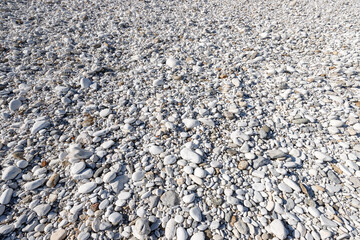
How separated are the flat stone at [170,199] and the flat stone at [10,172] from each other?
6.95ft

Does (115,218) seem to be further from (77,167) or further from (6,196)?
(6,196)

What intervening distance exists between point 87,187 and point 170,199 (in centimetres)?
113

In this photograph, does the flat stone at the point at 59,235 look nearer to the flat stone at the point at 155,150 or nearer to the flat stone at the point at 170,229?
the flat stone at the point at 170,229

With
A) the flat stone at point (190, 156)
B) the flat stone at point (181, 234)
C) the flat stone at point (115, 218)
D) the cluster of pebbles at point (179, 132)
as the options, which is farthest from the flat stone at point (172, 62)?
the flat stone at point (181, 234)

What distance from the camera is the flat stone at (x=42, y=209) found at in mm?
2711

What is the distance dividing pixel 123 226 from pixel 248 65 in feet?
15.6

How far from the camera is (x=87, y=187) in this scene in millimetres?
2977

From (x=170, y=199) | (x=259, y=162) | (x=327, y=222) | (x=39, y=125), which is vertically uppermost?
(x=39, y=125)

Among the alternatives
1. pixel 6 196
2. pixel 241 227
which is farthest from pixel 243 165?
pixel 6 196

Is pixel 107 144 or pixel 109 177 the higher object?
pixel 107 144

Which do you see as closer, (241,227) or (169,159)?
(241,227)

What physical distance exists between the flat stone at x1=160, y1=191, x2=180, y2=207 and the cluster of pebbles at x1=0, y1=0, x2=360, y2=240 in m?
0.01

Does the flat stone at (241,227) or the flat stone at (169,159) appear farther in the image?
the flat stone at (169,159)

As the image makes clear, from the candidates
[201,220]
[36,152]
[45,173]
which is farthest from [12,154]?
[201,220]
